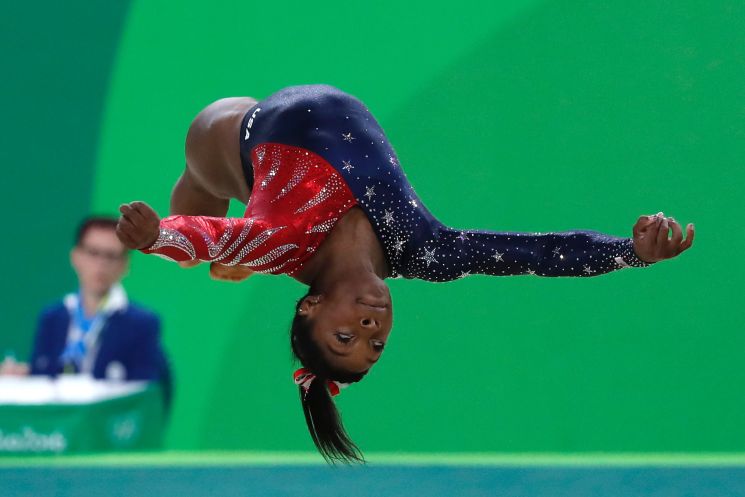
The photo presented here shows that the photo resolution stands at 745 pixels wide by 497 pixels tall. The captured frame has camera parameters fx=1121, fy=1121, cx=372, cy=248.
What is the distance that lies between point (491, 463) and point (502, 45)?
1754mm

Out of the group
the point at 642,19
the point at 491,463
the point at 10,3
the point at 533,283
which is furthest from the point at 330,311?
the point at 10,3

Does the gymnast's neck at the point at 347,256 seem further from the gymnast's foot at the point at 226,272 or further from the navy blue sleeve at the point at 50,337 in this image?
the navy blue sleeve at the point at 50,337

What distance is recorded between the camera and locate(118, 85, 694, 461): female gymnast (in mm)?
2166

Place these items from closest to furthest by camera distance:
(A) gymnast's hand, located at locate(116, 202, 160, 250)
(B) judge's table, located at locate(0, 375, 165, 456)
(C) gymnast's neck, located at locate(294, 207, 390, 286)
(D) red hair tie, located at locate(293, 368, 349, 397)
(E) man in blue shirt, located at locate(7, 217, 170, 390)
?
(A) gymnast's hand, located at locate(116, 202, 160, 250) < (C) gymnast's neck, located at locate(294, 207, 390, 286) < (D) red hair tie, located at locate(293, 368, 349, 397) < (B) judge's table, located at locate(0, 375, 165, 456) < (E) man in blue shirt, located at locate(7, 217, 170, 390)

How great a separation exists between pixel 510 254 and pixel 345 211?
353 mm

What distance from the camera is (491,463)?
3.01 meters

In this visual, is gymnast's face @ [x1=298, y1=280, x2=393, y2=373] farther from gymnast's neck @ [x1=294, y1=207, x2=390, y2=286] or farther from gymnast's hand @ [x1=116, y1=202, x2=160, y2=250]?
gymnast's hand @ [x1=116, y1=202, x2=160, y2=250]

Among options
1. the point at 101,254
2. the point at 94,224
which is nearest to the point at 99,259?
the point at 101,254

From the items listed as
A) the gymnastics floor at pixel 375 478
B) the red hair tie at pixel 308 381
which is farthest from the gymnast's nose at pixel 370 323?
the gymnastics floor at pixel 375 478

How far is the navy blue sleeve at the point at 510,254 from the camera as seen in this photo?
90.2 inches

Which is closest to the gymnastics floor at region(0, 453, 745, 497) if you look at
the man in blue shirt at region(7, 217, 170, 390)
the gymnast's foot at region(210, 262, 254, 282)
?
the gymnast's foot at region(210, 262, 254, 282)

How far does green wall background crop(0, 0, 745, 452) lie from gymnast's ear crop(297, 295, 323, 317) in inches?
75.4

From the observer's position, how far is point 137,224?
194 centimetres

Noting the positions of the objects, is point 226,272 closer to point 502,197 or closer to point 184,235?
point 184,235
